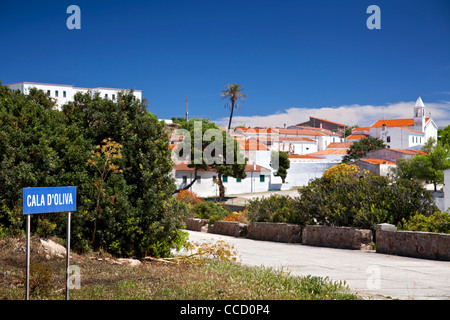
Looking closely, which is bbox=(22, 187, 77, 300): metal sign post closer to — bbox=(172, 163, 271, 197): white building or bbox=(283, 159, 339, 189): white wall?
bbox=(172, 163, 271, 197): white building

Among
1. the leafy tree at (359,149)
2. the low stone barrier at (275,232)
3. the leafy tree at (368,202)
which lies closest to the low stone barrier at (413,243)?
the leafy tree at (368,202)

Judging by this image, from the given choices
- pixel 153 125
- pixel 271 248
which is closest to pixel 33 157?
pixel 153 125

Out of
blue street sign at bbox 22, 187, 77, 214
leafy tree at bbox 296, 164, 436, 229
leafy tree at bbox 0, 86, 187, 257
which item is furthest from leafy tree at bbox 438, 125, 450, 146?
blue street sign at bbox 22, 187, 77, 214

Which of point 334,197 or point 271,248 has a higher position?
point 334,197

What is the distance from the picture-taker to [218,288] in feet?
22.8

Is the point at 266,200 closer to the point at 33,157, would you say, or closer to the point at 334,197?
the point at 334,197

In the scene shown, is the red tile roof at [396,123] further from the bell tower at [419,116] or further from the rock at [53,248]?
the rock at [53,248]

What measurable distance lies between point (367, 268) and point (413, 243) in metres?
2.49

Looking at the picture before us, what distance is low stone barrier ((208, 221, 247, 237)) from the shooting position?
20344 millimetres

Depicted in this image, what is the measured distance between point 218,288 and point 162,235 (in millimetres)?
4492

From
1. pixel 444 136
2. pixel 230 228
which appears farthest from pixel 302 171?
pixel 230 228

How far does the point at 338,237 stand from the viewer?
47.5 ft

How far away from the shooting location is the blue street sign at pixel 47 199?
5.98 meters

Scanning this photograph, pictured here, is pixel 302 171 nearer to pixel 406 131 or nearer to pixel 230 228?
pixel 406 131
